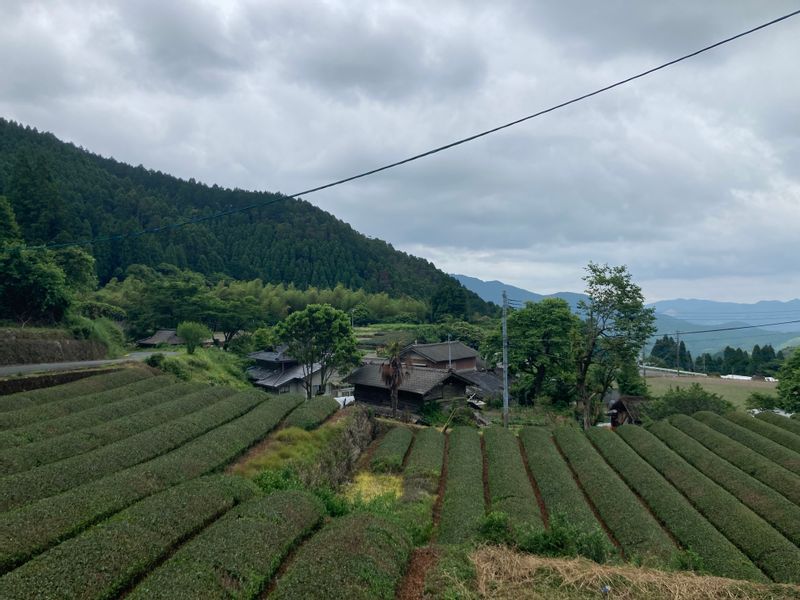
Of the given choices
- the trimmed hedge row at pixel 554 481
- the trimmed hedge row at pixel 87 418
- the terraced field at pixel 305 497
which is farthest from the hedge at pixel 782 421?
the trimmed hedge row at pixel 87 418

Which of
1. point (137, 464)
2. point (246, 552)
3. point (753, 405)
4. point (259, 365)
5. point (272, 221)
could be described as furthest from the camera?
point (272, 221)

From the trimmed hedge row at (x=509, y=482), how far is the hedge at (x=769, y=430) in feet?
43.5

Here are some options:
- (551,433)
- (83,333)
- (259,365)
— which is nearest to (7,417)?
(83,333)

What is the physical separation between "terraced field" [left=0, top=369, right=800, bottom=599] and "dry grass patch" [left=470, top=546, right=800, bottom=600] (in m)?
1.82

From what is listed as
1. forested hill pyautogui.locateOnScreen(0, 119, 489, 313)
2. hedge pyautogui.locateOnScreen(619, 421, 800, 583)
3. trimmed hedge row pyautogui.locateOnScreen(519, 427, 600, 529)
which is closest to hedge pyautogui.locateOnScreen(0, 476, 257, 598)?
trimmed hedge row pyautogui.locateOnScreen(519, 427, 600, 529)

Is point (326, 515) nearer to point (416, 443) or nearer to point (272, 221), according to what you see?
point (416, 443)

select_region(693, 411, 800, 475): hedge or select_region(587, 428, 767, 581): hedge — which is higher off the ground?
select_region(693, 411, 800, 475): hedge

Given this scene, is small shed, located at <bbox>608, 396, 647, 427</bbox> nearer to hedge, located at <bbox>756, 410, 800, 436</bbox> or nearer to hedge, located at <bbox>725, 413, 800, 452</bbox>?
hedge, located at <bbox>725, 413, 800, 452</bbox>

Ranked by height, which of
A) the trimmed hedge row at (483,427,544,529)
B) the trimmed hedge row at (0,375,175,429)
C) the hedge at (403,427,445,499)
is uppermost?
the trimmed hedge row at (0,375,175,429)

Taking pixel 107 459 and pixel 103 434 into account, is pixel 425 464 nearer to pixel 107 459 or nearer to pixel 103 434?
pixel 107 459

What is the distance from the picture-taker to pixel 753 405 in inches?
1470

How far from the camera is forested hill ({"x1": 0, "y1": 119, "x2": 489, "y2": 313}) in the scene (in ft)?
277

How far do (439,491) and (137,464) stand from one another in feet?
40.2

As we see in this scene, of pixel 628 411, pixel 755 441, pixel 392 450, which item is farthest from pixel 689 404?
pixel 392 450
